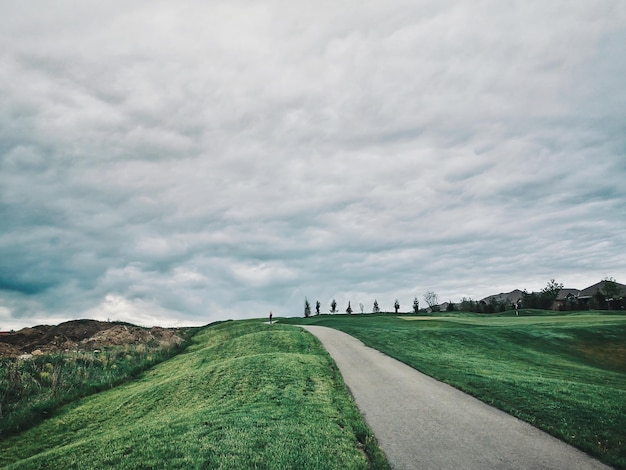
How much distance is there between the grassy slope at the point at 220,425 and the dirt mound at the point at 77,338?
20565 mm

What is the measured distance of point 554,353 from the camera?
104 feet

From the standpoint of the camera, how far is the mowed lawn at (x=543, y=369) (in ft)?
36.9

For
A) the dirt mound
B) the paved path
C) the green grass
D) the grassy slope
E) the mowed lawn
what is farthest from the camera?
the dirt mound

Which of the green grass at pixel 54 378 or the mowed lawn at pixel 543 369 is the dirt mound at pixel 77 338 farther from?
the mowed lawn at pixel 543 369

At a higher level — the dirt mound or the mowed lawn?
the dirt mound

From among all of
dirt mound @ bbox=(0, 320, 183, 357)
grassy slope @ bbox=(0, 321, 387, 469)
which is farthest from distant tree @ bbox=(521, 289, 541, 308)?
grassy slope @ bbox=(0, 321, 387, 469)

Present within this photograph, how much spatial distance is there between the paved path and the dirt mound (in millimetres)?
30695

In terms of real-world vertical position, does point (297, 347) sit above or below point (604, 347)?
above

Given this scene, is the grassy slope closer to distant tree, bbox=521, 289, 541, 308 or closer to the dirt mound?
the dirt mound

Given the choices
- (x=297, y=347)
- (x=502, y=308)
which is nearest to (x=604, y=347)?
(x=297, y=347)

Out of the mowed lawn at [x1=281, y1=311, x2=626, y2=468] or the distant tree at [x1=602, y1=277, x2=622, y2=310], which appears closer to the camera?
the mowed lawn at [x1=281, y1=311, x2=626, y2=468]

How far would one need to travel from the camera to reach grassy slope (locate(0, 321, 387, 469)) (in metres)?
9.28

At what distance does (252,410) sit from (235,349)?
1624 centimetres

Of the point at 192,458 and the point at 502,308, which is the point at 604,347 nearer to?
the point at 192,458
